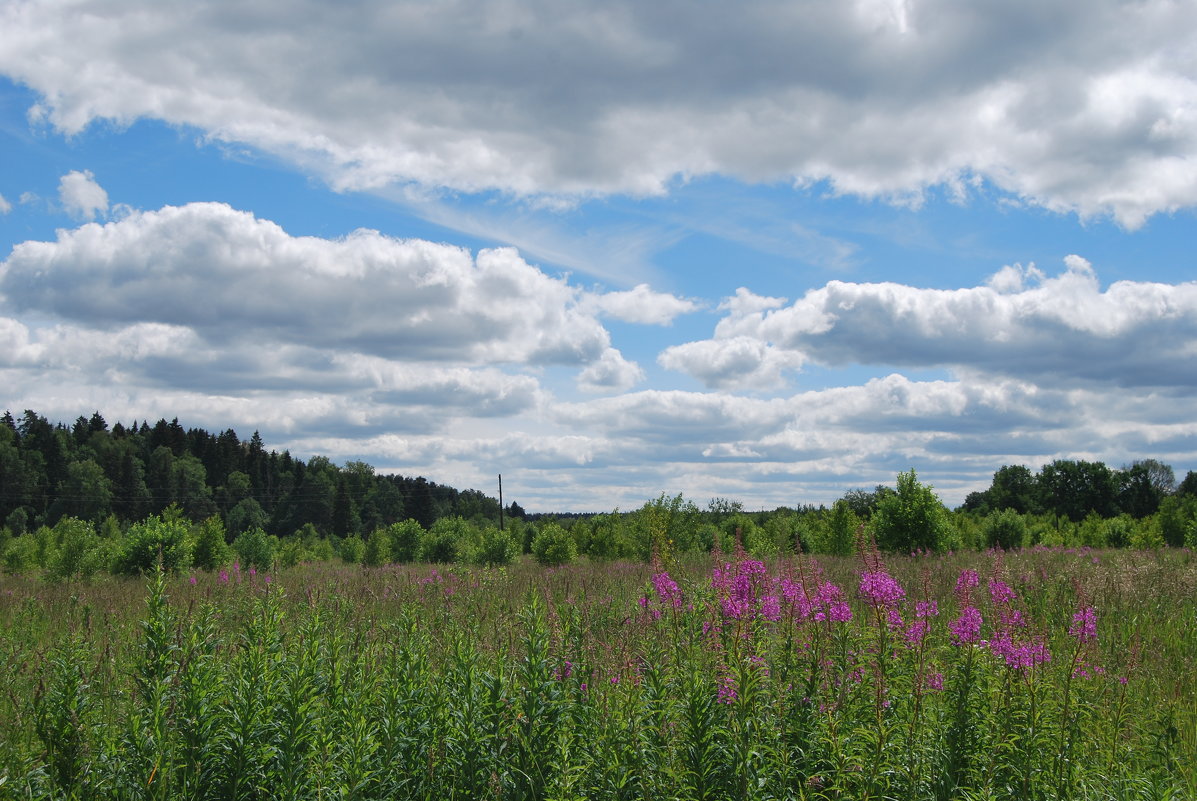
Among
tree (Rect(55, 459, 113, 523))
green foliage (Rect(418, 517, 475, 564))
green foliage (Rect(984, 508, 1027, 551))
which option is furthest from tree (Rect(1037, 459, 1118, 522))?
tree (Rect(55, 459, 113, 523))

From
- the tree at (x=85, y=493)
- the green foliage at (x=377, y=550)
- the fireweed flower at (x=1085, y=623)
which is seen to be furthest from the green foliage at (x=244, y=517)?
the fireweed flower at (x=1085, y=623)

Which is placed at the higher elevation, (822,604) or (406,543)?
(822,604)

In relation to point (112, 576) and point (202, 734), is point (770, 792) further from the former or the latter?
point (112, 576)

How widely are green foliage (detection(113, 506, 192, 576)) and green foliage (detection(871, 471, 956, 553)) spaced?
22666mm

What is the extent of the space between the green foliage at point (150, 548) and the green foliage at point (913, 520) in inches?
892

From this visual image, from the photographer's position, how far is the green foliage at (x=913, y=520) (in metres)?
26.1

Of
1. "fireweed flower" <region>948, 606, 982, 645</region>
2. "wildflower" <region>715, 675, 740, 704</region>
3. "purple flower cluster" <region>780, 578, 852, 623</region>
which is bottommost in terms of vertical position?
"wildflower" <region>715, 675, 740, 704</region>

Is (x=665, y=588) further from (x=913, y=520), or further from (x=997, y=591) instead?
(x=913, y=520)

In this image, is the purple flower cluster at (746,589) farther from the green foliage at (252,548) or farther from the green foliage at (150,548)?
the green foliage at (252,548)

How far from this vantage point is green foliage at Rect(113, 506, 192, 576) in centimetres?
2077

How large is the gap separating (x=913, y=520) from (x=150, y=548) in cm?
2472

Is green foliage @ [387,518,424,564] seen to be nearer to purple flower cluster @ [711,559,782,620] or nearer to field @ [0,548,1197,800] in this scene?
field @ [0,548,1197,800]

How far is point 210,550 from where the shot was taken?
83.3ft

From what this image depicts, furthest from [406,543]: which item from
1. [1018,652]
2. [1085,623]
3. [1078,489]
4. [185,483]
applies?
[1078,489]
